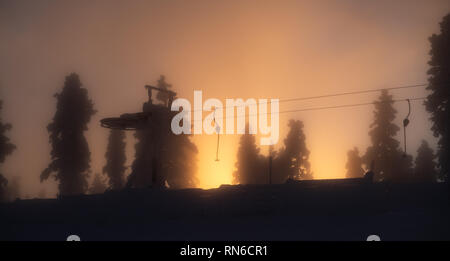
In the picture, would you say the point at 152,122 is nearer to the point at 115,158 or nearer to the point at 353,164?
the point at 115,158

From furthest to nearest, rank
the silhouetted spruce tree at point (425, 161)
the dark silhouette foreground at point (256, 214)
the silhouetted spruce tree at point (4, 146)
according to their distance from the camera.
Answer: the silhouetted spruce tree at point (425, 161) < the silhouetted spruce tree at point (4, 146) < the dark silhouette foreground at point (256, 214)

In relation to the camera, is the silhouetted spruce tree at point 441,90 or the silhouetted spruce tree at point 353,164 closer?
the silhouetted spruce tree at point 441,90

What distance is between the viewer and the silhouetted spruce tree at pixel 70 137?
4628 centimetres

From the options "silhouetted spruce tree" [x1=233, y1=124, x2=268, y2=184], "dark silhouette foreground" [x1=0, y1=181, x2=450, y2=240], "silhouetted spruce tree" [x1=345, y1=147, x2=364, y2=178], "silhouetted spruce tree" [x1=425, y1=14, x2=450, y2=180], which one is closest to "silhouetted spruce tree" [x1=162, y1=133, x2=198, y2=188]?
"dark silhouette foreground" [x1=0, y1=181, x2=450, y2=240]

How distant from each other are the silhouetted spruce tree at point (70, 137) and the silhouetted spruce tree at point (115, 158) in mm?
12223

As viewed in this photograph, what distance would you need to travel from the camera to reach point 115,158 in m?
61.1

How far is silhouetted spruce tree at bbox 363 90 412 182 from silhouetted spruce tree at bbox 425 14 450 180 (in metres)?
13.7

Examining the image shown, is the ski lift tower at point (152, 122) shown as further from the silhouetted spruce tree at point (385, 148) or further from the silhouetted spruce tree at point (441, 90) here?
the silhouetted spruce tree at point (385, 148)

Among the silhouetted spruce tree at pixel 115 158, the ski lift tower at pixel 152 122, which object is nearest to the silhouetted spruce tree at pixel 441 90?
the ski lift tower at pixel 152 122

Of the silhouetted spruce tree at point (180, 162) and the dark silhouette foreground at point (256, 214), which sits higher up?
the silhouetted spruce tree at point (180, 162)

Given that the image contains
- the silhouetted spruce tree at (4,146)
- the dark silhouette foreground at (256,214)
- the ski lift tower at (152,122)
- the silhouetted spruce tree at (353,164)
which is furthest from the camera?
the silhouetted spruce tree at (353,164)

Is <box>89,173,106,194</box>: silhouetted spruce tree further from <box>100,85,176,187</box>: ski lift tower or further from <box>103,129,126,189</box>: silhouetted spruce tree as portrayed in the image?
<box>100,85,176,187</box>: ski lift tower

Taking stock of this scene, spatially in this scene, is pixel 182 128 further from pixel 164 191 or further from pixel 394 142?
pixel 394 142

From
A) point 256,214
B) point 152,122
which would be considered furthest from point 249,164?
point 256,214
